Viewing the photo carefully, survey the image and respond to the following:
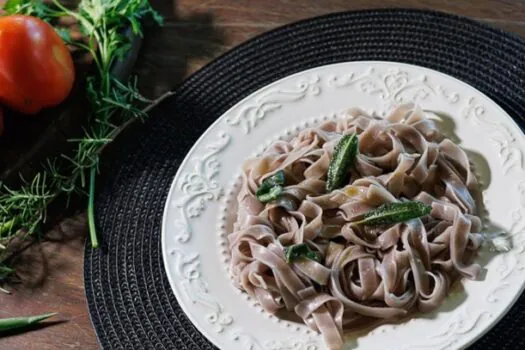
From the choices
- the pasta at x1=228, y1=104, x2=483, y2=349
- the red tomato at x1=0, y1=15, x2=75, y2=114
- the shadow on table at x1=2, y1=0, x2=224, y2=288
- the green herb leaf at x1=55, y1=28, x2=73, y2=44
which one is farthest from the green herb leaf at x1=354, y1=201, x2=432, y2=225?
the green herb leaf at x1=55, y1=28, x2=73, y2=44

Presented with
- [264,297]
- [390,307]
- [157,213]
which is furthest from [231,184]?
[390,307]

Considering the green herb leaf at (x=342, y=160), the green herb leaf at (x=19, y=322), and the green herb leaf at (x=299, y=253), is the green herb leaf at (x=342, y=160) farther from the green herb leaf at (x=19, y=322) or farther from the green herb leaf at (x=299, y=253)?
the green herb leaf at (x=19, y=322)

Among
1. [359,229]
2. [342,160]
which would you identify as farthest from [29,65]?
[359,229]

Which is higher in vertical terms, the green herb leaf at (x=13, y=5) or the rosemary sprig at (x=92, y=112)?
the green herb leaf at (x=13, y=5)

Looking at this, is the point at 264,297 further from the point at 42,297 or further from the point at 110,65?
the point at 110,65

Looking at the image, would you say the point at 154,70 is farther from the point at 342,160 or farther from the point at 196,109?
the point at 342,160

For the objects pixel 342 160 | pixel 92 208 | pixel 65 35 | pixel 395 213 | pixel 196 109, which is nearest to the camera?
pixel 395 213

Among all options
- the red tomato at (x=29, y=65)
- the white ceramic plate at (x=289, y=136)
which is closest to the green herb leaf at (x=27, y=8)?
the red tomato at (x=29, y=65)
